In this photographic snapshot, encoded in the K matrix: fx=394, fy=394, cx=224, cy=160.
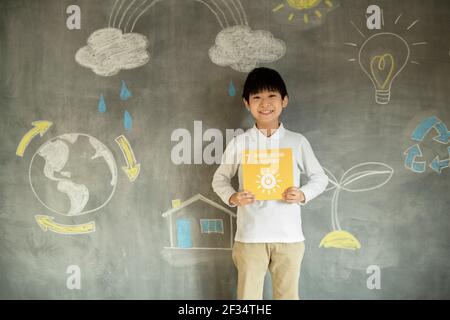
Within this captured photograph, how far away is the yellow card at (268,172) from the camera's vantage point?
188cm

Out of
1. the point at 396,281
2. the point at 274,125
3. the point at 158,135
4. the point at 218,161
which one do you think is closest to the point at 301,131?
the point at 274,125

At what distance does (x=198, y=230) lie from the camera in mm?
2246

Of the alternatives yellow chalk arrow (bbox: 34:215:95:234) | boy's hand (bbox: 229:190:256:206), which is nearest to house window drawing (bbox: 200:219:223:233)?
boy's hand (bbox: 229:190:256:206)

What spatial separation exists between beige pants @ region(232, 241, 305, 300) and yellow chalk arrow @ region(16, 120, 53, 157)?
1.33 meters

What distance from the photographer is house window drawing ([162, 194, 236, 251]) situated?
2.23 meters

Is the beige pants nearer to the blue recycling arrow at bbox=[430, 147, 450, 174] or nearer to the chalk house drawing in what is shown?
the chalk house drawing

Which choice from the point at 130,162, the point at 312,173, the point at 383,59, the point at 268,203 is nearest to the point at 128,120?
the point at 130,162

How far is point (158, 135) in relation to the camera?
226cm

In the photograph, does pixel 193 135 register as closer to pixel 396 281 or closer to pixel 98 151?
pixel 98 151

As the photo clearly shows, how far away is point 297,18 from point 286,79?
347 millimetres

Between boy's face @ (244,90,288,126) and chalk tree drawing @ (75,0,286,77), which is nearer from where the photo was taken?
boy's face @ (244,90,288,126)

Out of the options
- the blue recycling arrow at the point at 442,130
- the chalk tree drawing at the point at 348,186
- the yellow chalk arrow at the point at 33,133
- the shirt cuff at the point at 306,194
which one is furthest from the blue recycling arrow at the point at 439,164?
the yellow chalk arrow at the point at 33,133

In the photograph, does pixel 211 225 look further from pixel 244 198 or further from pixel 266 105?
pixel 266 105

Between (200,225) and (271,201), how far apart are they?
0.52 metres
